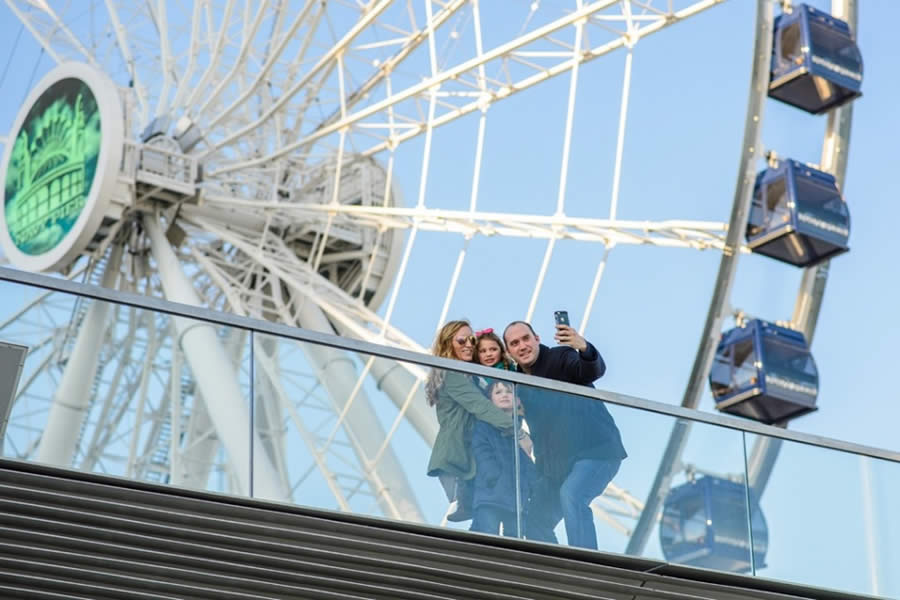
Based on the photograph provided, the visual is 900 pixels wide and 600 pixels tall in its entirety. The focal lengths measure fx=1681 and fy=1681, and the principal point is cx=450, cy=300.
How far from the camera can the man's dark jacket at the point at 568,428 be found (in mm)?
7832

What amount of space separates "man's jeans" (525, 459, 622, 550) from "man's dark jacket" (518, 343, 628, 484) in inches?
2.1

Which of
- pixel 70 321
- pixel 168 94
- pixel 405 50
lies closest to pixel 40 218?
pixel 168 94

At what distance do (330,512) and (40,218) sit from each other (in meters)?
12.6

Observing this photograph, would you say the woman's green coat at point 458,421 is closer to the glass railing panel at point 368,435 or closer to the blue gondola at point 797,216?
the glass railing panel at point 368,435

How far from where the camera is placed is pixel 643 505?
8055 mm

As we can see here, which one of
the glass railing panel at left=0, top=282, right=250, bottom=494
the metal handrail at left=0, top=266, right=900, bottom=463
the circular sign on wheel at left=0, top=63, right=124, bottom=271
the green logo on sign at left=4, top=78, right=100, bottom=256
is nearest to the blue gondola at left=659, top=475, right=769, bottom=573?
the metal handrail at left=0, top=266, right=900, bottom=463

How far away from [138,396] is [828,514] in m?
3.59

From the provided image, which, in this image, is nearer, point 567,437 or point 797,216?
point 567,437

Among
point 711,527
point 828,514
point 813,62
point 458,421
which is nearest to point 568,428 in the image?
point 458,421

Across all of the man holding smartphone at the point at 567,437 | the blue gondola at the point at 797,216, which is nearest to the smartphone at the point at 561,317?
the man holding smartphone at the point at 567,437

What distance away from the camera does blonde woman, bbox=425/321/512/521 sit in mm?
7621

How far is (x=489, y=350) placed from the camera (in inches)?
328

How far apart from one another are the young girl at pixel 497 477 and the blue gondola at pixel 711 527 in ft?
2.77

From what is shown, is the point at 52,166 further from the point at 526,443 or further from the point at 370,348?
the point at 526,443
